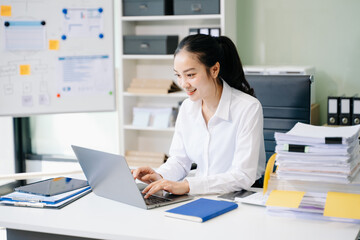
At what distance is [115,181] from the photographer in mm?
1709

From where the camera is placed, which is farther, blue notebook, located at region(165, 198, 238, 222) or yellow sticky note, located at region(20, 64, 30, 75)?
yellow sticky note, located at region(20, 64, 30, 75)

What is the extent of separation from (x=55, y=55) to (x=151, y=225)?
199 centimetres

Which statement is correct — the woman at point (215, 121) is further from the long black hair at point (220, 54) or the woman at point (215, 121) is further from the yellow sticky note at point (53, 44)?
the yellow sticky note at point (53, 44)

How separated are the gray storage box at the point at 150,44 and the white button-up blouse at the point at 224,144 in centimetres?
177

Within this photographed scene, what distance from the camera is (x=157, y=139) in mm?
4410

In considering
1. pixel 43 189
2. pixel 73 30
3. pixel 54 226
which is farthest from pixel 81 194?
pixel 73 30

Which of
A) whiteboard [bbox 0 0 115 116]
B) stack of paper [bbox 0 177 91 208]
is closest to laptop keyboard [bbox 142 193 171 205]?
stack of paper [bbox 0 177 91 208]

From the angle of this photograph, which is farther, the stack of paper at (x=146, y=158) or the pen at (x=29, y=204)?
the stack of paper at (x=146, y=158)

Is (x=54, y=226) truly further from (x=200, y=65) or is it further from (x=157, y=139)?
(x=157, y=139)

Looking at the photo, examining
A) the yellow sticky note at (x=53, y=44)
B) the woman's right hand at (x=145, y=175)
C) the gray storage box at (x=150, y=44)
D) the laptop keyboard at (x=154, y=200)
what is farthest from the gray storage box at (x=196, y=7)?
the laptop keyboard at (x=154, y=200)

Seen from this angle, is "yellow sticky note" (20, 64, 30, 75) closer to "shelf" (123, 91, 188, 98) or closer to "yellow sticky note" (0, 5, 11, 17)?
"yellow sticky note" (0, 5, 11, 17)

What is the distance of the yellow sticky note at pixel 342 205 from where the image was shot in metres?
1.49

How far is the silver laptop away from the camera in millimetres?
1635

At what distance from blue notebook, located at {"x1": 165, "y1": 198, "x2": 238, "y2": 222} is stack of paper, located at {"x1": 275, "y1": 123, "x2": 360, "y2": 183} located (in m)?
0.21
